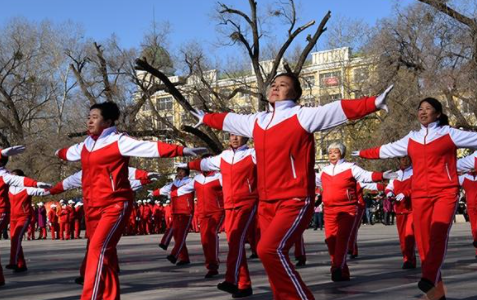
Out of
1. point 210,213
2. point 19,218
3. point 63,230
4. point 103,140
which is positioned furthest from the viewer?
point 63,230

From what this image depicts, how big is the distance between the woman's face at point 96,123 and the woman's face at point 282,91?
2.11m

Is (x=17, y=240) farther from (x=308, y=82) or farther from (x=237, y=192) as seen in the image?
(x=308, y=82)

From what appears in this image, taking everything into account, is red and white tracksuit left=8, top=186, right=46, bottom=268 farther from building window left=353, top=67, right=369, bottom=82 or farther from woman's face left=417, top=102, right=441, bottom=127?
building window left=353, top=67, right=369, bottom=82

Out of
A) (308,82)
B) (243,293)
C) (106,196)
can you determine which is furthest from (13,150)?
(308,82)

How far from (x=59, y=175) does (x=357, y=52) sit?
63.4 feet

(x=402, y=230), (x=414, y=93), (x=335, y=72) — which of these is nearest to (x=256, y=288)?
(x=402, y=230)

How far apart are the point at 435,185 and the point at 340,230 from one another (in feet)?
9.04

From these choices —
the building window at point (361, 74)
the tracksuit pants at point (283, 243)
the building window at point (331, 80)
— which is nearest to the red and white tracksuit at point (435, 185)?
the tracksuit pants at point (283, 243)

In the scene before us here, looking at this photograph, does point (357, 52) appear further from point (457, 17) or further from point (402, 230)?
point (402, 230)

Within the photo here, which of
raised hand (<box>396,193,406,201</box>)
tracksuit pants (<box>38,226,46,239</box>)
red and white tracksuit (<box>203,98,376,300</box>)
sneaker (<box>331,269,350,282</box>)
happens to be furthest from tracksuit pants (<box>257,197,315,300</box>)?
tracksuit pants (<box>38,226,46,239</box>)

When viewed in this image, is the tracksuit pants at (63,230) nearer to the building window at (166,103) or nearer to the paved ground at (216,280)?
the paved ground at (216,280)

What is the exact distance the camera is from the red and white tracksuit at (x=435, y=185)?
27.9 ft

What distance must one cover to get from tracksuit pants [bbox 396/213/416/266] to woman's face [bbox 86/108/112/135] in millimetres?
6347

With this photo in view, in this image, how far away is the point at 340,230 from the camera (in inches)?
Answer: 444
